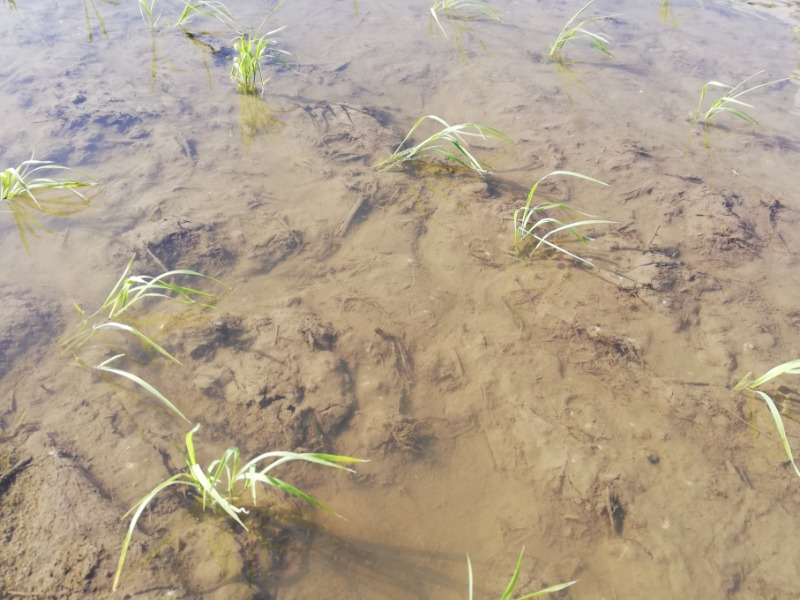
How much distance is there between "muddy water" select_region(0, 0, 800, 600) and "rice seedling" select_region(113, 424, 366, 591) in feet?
0.25

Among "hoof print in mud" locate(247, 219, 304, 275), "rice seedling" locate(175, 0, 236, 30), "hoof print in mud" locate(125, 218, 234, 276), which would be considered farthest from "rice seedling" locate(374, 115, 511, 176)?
"rice seedling" locate(175, 0, 236, 30)

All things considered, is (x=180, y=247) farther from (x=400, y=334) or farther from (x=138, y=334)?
(x=400, y=334)

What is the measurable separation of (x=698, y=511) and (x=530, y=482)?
72cm

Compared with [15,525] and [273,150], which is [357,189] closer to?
[273,150]

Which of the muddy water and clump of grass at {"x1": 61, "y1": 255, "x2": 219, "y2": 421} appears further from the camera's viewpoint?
clump of grass at {"x1": 61, "y1": 255, "x2": 219, "y2": 421}

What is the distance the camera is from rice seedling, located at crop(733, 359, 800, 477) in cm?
228

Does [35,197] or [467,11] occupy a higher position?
[467,11]

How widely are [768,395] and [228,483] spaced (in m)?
Answer: 2.67

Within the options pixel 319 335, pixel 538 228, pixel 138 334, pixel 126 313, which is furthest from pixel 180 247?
pixel 538 228

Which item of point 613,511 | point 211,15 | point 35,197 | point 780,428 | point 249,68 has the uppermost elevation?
point 211,15

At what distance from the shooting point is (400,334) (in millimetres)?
2777

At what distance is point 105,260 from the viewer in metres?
3.02

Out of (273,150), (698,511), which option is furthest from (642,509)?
(273,150)

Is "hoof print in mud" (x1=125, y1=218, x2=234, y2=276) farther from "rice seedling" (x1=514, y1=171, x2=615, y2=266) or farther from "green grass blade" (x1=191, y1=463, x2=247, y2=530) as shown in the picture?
"rice seedling" (x1=514, y1=171, x2=615, y2=266)
